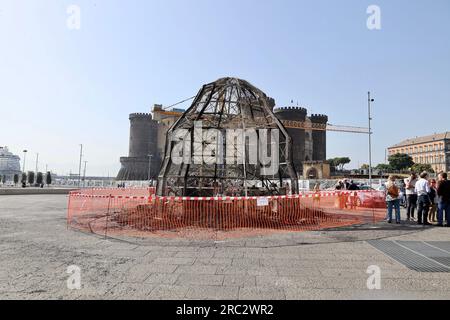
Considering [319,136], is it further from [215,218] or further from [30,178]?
[215,218]

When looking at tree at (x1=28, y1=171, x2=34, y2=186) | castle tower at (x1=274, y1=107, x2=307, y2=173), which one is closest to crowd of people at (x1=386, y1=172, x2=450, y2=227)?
tree at (x1=28, y1=171, x2=34, y2=186)

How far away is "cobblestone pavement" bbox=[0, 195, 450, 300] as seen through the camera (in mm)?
4125

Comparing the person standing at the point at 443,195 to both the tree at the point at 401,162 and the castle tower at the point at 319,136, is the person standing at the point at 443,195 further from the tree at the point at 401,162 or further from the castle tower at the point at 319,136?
the tree at the point at 401,162

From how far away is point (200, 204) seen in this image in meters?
10.6

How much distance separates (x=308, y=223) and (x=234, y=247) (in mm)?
4283

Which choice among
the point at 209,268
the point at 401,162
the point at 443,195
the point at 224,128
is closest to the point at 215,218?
the point at 209,268

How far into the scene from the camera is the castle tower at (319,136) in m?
99.9

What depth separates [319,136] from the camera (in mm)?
100688

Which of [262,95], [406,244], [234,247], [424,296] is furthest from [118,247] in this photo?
[262,95]

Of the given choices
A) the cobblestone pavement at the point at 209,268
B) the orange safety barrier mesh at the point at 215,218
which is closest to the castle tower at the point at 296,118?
the orange safety barrier mesh at the point at 215,218

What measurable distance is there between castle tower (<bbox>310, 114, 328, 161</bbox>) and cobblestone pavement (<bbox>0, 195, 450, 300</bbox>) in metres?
95.0

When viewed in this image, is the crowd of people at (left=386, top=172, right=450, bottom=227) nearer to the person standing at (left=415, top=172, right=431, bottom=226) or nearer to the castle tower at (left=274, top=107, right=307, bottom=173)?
the person standing at (left=415, top=172, right=431, bottom=226)

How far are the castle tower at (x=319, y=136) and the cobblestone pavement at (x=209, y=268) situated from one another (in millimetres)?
94987
